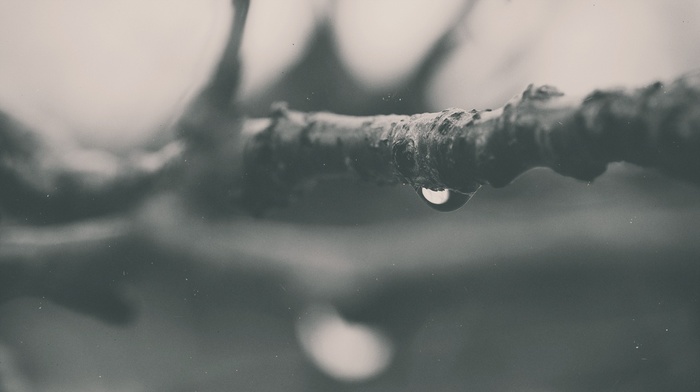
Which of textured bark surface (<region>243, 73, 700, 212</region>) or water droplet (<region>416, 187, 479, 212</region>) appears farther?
water droplet (<region>416, 187, 479, 212</region>)

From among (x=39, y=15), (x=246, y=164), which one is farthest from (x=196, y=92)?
(x=39, y=15)

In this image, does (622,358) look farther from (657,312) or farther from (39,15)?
(39,15)

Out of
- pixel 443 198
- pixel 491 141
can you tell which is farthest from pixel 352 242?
pixel 491 141

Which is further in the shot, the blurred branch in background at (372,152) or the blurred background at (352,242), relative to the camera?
the blurred background at (352,242)

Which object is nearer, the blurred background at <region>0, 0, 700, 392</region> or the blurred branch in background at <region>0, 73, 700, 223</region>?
the blurred branch in background at <region>0, 73, 700, 223</region>
